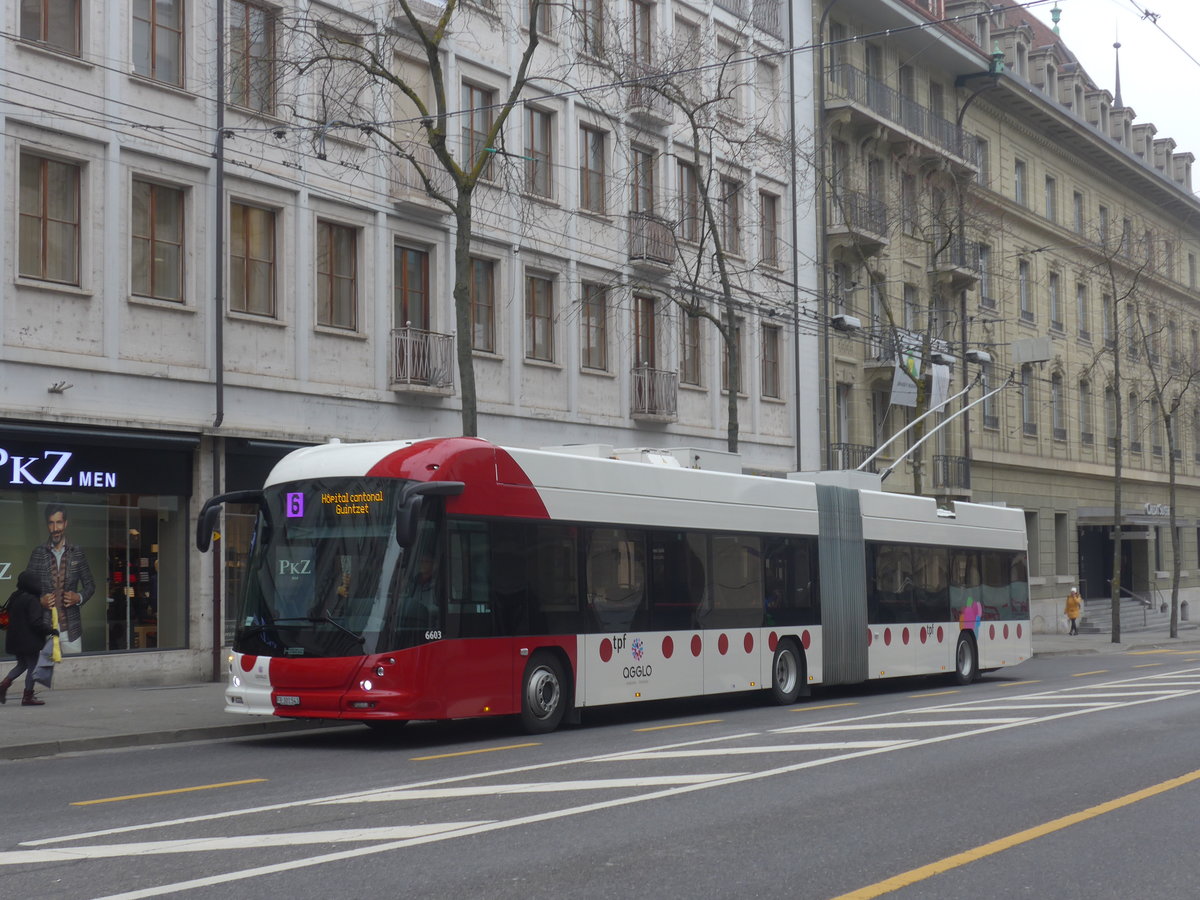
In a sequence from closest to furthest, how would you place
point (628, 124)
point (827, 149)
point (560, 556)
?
point (560, 556)
point (628, 124)
point (827, 149)

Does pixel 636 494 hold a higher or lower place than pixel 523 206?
lower

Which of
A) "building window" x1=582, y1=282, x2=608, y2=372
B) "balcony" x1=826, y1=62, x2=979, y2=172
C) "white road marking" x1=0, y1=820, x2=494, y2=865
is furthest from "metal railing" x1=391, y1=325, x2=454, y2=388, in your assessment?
"white road marking" x1=0, y1=820, x2=494, y2=865

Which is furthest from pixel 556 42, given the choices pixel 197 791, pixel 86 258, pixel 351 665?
pixel 197 791

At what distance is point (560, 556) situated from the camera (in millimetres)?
16781

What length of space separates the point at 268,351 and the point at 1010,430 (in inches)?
1222

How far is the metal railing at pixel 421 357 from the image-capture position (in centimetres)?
2680

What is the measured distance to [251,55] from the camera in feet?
79.0

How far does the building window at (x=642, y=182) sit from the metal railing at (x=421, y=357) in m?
7.34

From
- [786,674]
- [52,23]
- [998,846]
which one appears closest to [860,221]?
[786,674]

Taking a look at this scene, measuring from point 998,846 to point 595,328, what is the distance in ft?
79.2

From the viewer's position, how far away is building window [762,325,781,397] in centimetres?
3822

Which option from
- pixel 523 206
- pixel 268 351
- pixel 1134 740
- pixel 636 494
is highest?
pixel 523 206

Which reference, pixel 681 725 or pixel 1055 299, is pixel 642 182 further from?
pixel 1055 299

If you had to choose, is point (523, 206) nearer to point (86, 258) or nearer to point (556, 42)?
point (556, 42)
